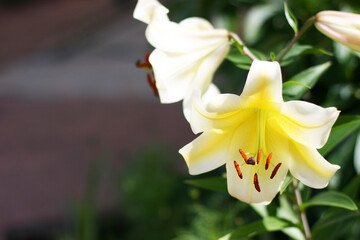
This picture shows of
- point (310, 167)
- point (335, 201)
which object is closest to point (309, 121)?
point (310, 167)

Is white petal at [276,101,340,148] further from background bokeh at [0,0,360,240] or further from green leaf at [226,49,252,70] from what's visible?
background bokeh at [0,0,360,240]

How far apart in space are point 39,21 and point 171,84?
138 inches

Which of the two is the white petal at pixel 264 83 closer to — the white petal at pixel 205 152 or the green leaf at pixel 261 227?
the white petal at pixel 205 152

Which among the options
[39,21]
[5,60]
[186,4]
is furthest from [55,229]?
[39,21]

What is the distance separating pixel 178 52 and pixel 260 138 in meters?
0.17

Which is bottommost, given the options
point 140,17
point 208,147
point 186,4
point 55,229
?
point 55,229

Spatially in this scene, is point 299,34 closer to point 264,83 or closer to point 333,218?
point 264,83

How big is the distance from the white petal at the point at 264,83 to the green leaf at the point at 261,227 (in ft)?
0.66

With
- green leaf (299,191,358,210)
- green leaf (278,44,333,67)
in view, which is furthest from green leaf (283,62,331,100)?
green leaf (299,191,358,210)

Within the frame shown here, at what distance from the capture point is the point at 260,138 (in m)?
0.69

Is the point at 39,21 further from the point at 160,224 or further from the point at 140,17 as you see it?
the point at 140,17

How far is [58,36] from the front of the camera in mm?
3861

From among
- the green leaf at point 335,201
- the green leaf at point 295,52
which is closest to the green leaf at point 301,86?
the green leaf at point 295,52

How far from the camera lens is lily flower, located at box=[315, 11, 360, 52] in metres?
0.68
